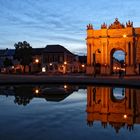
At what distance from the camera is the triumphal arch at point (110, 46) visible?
6556cm

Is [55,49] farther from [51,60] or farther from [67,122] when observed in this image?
[67,122]

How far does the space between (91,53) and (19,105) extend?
2046 inches

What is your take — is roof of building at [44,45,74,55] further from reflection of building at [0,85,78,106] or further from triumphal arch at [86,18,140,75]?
reflection of building at [0,85,78,106]

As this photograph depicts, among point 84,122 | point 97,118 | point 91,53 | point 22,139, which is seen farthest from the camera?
point 91,53

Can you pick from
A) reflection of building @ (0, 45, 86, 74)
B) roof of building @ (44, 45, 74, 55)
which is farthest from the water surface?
roof of building @ (44, 45, 74, 55)

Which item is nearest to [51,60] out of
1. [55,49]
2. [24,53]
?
[55,49]

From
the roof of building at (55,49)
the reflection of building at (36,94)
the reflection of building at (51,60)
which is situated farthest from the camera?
the roof of building at (55,49)

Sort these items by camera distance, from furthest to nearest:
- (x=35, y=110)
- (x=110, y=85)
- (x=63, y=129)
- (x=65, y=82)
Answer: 1. (x=65, y=82)
2. (x=110, y=85)
3. (x=35, y=110)
4. (x=63, y=129)

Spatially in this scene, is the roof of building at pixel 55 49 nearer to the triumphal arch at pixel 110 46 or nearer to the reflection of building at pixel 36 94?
the triumphal arch at pixel 110 46

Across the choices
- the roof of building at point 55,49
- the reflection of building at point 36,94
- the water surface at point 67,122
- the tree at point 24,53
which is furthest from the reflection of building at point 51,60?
the water surface at point 67,122

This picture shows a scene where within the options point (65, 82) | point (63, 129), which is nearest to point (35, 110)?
point (63, 129)

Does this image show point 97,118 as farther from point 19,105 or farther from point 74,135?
point 19,105

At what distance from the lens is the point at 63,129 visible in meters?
11.0

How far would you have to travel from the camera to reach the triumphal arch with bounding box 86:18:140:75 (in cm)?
6556
